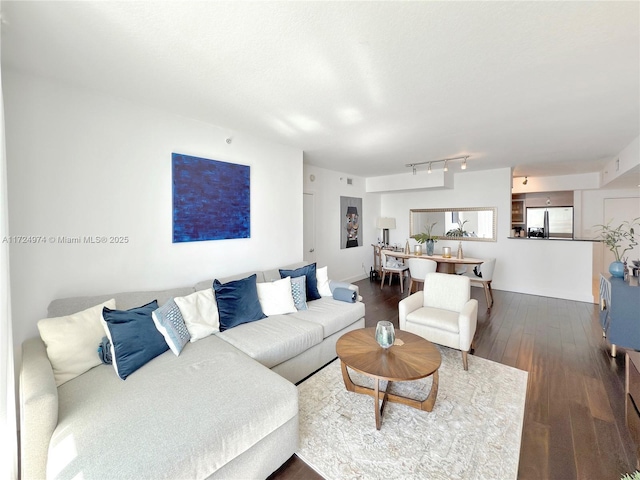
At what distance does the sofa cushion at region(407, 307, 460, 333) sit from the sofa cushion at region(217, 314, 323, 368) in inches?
41.6

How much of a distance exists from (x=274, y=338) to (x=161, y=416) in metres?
1.02

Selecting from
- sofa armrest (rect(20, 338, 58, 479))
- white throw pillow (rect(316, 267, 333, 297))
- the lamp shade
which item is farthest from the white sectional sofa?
the lamp shade

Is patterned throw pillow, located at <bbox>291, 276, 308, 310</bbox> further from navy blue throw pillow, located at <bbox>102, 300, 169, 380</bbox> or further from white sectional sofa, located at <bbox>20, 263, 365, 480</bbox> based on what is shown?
navy blue throw pillow, located at <bbox>102, 300, 169, 380</bbox>

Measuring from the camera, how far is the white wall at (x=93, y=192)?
6.49 feet

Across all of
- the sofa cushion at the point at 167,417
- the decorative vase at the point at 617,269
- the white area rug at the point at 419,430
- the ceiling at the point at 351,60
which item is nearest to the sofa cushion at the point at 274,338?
the sofa cushion at the point at 167,417

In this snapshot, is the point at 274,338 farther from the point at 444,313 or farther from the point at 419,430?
the point at 444,313

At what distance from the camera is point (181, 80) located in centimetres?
210

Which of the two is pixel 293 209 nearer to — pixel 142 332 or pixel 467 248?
pixel 142 332

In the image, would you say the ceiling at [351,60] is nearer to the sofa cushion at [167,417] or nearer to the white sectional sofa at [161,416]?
the white sectional sofa at [161,416]

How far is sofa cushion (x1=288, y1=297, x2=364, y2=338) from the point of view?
2.76 metres

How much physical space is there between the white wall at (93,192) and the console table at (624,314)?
161 inches

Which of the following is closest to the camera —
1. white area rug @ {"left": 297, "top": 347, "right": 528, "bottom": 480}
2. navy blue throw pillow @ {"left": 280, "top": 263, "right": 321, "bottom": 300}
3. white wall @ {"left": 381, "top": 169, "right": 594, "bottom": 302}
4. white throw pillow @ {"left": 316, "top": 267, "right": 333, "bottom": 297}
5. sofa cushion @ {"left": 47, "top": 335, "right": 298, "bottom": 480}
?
sofa cushion @ {"left": 47, "top": 335, "right": 298, "bottom": 480}

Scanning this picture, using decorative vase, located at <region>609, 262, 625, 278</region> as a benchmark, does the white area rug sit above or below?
below

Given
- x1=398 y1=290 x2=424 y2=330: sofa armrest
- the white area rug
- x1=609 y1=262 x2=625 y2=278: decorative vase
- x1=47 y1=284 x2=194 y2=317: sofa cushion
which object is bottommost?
the white area rug
